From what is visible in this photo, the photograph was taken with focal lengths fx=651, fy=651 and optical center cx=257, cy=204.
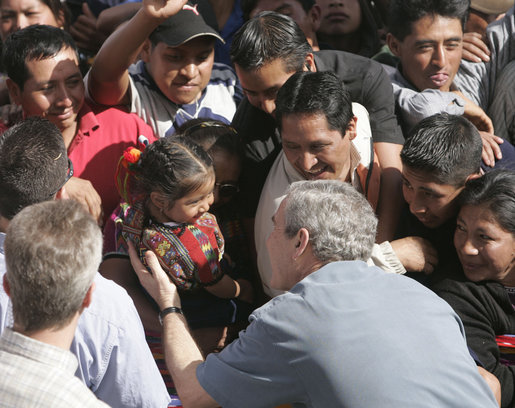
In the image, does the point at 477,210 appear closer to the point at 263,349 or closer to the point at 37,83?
→ the point at 263,349

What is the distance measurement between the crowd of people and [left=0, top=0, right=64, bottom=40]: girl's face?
1 cm

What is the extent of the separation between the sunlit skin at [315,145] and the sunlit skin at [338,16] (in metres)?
1.83

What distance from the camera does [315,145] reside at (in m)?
3.01

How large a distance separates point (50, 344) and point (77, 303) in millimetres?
130

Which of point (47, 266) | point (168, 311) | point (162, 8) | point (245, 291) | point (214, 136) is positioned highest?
point (162, 8)

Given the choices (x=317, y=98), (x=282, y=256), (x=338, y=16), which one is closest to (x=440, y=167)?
(x=317, y=98)

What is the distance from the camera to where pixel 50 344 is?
5.67 ft

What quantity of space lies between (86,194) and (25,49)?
832mm

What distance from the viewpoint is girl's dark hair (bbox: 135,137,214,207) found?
2.93m

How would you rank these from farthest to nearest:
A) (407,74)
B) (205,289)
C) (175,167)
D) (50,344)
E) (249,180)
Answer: (407,74) < (249,180) < (205,289) < (175,167) < (50,344)

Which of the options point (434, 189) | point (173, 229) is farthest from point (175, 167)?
point (434, 189)

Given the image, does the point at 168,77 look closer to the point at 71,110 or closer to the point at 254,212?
the point at 71,110

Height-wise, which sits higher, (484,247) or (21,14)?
(21,14)

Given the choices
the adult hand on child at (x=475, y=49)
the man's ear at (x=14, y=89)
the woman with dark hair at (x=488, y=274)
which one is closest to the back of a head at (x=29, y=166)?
the man's ear at (x=14, y=89)
